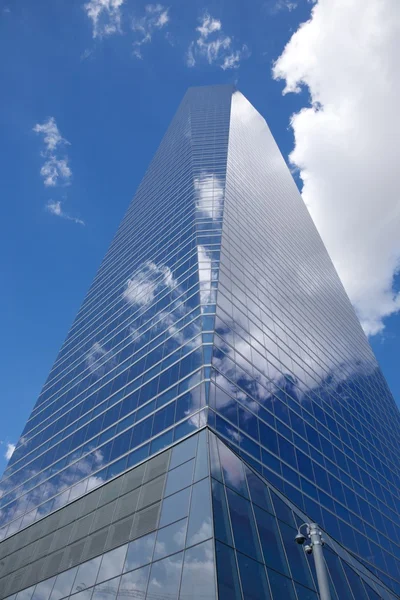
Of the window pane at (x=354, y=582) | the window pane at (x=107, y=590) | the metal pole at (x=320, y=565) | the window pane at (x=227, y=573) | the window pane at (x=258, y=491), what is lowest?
the metal pole at (x=320, y=565)

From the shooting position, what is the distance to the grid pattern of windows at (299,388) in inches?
1075

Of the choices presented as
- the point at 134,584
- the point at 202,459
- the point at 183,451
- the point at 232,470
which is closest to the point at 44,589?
the point at 134,584

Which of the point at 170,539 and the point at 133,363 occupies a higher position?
the point at 133,363

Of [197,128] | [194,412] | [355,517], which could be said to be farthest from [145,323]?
[197,128]

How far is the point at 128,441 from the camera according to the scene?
28062 mm

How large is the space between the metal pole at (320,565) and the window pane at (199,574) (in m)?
5.03

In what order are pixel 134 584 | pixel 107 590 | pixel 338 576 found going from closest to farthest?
pixel 134 584 → pixel 107 590 → pixel 338 576

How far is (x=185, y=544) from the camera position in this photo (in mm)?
17234

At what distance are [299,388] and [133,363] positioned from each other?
13491mm

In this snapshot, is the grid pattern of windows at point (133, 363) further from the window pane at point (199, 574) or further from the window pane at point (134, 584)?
the window pane at point (199, 574)

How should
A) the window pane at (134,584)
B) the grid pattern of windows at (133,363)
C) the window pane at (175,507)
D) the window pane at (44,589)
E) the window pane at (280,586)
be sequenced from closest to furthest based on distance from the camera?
1. the window pane at (280,586)
2. the window pane at (134,584)
3. the window pane at (175,507)
4. the window pane at (44,589)
5. the grid pattern of windows at (133,363)

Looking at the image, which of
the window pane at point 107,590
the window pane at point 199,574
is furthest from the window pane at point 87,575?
the window pane at point 199,574

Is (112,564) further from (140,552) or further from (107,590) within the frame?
(140,552)

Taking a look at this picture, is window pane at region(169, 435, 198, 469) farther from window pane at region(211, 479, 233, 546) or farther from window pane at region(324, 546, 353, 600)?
window pane at region(324, 546, 353, 600)
